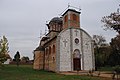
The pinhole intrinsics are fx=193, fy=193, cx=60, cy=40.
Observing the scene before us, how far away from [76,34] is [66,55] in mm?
5006

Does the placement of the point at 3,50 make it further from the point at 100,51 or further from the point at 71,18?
the point at 100,51

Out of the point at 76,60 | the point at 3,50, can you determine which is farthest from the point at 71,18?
the point at 3,50

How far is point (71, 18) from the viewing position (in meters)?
40.5

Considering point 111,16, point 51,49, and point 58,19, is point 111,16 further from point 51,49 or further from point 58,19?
point 58,19

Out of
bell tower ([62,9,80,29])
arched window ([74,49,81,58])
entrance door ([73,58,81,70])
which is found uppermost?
bell tower ([62,9,80,29])

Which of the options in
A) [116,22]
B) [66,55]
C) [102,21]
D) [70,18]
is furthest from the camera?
[70,18]

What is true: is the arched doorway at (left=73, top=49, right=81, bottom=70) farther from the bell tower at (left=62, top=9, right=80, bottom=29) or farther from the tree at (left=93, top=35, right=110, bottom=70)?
the tree at (left=93, top=35, right=110, bottom=70)

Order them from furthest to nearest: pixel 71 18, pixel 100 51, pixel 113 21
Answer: pixel 100 51, pixel 71 18, pixel 113 21

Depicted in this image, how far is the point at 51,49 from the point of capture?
4188cm

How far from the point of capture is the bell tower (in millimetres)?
40125

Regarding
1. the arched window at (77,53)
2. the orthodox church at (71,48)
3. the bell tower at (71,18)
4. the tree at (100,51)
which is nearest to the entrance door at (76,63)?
the orthodox church at (71,48)

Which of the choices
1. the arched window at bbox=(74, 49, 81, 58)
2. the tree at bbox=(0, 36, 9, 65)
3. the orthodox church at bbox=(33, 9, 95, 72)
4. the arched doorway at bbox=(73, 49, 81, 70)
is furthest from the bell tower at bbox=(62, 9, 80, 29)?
the tree at bbox=(0, 36, 9, 65)

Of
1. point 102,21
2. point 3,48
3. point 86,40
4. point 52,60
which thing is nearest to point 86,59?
point 86,40

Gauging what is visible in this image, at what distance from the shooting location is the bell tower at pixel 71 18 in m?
40.1
